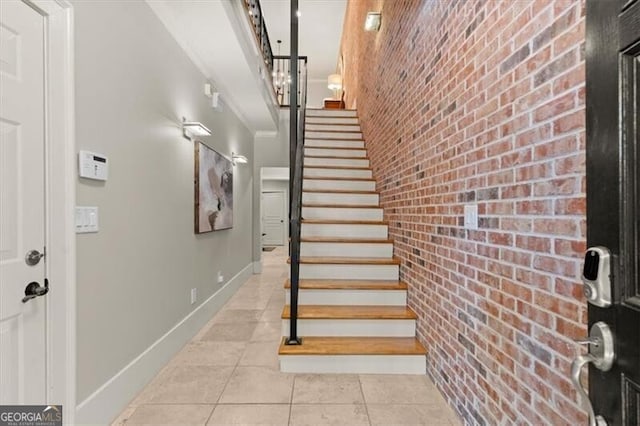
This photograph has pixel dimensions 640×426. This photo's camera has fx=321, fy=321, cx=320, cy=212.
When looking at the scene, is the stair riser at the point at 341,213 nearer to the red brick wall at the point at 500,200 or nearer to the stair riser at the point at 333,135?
the red brick wall at the point at 500,200

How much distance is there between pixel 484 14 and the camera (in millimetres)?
1518

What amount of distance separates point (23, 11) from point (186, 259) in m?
2.02

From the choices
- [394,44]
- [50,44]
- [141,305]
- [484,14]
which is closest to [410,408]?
[141,305]

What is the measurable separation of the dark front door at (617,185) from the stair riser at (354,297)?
80.6 inches

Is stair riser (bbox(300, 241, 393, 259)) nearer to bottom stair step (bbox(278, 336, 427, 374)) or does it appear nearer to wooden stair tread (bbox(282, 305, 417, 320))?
wooden stair tread (bbox(282, 305, 417, 320))

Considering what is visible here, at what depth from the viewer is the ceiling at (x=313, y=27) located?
614 centimetres

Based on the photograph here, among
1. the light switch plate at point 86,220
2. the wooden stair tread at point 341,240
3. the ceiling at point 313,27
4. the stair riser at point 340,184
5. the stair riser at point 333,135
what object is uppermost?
the ceiling at point 313,27

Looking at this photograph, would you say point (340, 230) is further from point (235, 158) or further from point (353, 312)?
point (235, 158)

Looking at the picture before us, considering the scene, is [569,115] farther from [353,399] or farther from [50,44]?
[50,44]

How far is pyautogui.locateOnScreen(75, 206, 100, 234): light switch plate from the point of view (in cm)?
158

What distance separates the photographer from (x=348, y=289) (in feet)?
8.86

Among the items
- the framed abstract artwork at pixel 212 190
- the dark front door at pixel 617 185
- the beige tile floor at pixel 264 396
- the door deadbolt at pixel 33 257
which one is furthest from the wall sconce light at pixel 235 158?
the dark front door at pixel 617 185

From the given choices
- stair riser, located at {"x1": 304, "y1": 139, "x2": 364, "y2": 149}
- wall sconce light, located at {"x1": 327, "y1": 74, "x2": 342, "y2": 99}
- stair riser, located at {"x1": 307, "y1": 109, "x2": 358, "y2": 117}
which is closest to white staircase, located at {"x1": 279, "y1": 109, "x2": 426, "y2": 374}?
stair riser, located at {"x1": 304, "y1": 139, "x2": 364, "y2": 149}

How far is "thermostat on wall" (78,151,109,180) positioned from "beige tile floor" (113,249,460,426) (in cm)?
136
